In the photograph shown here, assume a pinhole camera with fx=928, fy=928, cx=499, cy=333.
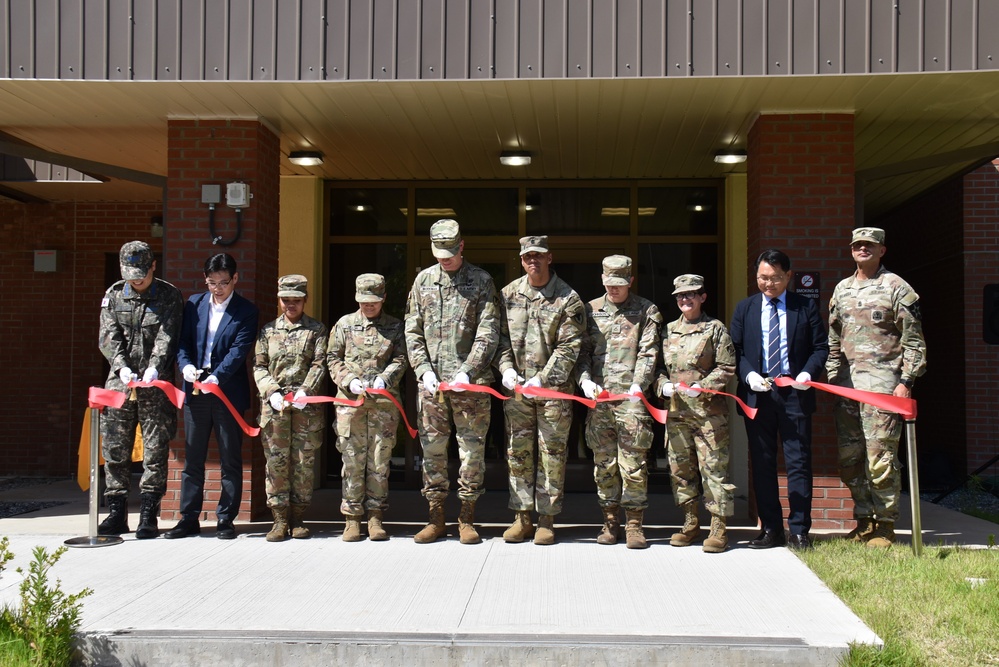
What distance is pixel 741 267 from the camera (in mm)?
9219

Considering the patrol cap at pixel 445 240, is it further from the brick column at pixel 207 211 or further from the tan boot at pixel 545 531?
the tan boot at pixel 545 531

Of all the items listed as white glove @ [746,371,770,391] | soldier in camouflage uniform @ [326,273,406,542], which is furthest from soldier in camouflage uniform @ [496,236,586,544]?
white glove @ [746,371,770,391]

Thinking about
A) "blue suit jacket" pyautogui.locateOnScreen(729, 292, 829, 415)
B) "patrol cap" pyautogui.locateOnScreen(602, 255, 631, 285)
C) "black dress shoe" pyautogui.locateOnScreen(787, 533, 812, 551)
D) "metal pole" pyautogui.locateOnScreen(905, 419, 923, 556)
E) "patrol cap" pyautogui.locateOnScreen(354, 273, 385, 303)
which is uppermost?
"patrol cap" pyautogui.locateOnScreen(602, 255, 631, 285)

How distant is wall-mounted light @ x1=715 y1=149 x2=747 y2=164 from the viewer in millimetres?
8347

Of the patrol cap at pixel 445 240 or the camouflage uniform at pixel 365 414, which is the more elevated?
the patrol cap at pixel 445 240

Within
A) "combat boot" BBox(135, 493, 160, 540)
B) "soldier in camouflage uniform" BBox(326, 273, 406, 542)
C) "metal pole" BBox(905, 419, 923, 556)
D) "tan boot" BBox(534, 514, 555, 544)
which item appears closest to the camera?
"metal pole" BBox(905, 419, 923, 556)

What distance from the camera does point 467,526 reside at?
639cm

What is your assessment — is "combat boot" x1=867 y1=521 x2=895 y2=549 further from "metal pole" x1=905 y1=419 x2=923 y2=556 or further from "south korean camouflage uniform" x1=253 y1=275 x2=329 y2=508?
"south korean camouflage uniform" x1=253 y1=275 x2=329 y2=508

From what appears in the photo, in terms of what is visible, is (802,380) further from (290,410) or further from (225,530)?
(225,530)

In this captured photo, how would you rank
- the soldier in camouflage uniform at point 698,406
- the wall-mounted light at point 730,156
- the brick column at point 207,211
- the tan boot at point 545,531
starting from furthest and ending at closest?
1. the wall-mounted light at point 730,156
2. the brick column at point 207,211
3. the tan boot at point 545,531
4. the soldier in camouflage uniform at point 698,406

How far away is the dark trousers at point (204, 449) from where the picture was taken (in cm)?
658

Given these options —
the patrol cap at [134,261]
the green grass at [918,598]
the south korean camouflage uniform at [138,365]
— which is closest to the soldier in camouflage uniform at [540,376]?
the green grass at [918,598]

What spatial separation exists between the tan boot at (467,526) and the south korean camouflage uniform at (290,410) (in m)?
1.11

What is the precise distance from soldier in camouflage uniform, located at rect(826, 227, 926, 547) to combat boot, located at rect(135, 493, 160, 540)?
4.85 metres
